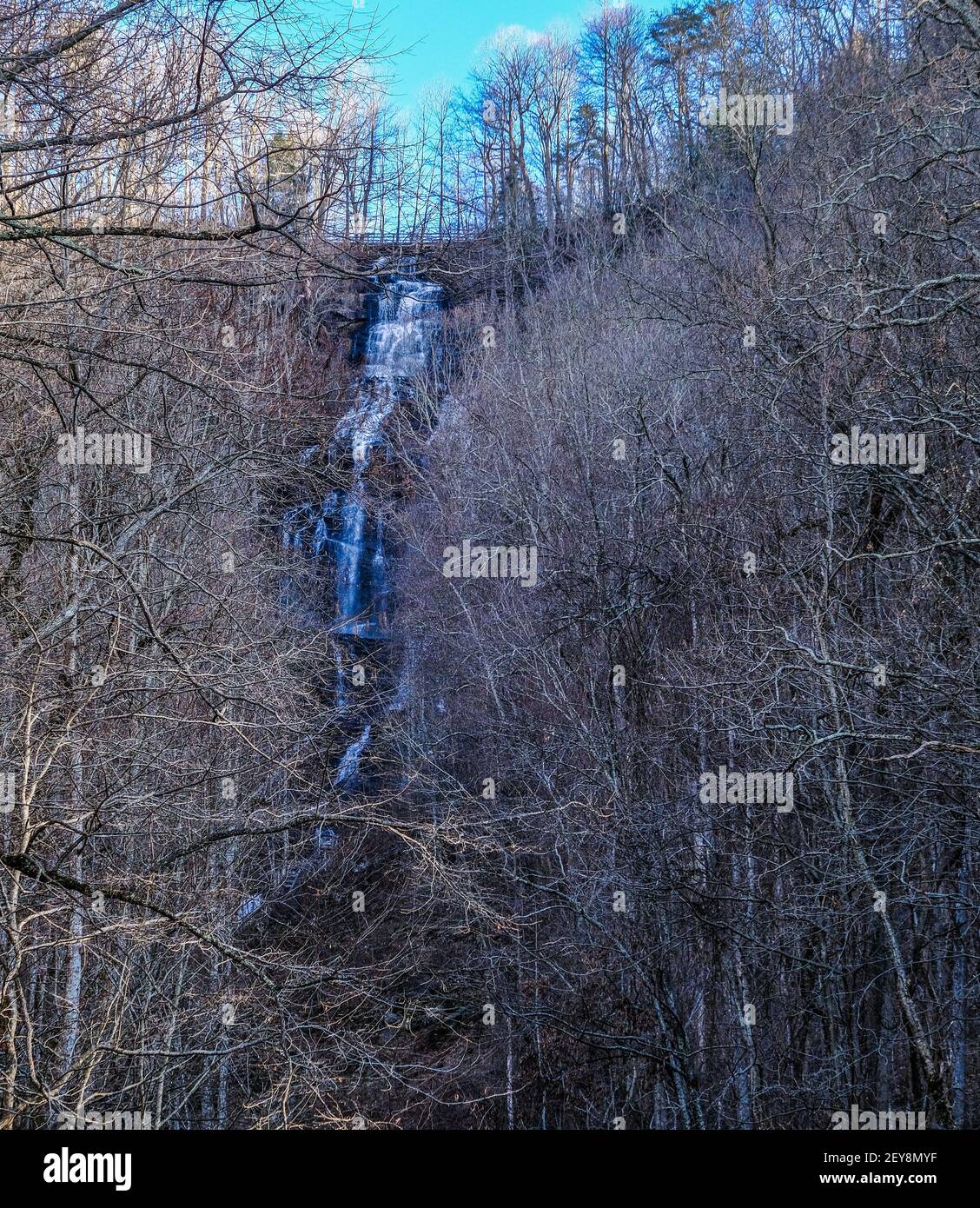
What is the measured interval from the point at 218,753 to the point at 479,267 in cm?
930

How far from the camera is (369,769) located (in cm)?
2070

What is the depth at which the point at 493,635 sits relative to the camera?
1845 centimetres

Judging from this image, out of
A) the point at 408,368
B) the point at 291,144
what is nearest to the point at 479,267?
the point at 291,144
